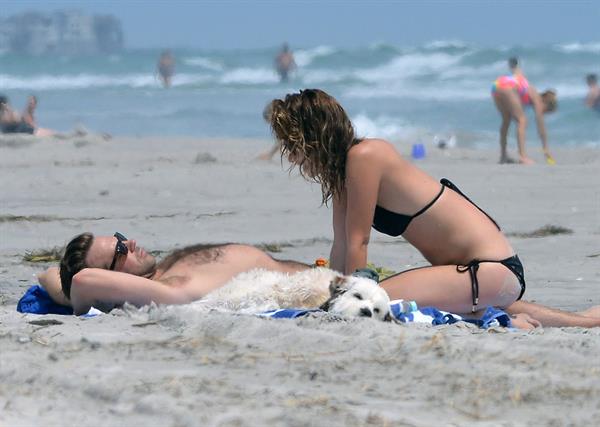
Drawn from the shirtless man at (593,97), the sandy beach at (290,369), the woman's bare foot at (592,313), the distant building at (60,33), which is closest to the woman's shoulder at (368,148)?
the sandy beach at (290,369)

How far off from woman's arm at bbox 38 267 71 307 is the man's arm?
0.34 meters

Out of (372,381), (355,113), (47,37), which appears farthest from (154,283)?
(47,37)

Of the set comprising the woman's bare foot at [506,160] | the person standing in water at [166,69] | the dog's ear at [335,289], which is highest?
the person standing in water at [166,69]

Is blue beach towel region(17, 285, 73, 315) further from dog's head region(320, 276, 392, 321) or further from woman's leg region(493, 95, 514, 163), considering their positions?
woman's leg region(493, 95, 514, 163)

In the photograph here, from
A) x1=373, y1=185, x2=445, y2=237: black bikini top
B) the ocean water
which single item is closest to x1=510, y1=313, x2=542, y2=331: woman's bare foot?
x1=373, y1=185, x2=445, y2=237: black bikini top

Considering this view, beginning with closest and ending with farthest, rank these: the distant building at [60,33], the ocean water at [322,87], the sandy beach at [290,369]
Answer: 1. the sandy beach at [290,369]
2. the ocean water at [322,87]
3. the distant building at [60,33]

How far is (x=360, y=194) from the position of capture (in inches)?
222

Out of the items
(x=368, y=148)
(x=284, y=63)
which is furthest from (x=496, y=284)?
(x=284, y=63)

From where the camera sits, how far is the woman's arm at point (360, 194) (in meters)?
5.64

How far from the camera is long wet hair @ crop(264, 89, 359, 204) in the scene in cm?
562

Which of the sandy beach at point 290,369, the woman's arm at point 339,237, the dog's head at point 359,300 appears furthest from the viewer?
the woman's arm at point 339,237

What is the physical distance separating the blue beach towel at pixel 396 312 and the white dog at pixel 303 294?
5.2 inches

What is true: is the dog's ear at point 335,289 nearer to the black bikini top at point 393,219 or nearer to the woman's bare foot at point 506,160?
the black bikini top at point 393,219

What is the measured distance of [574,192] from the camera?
452 inches
